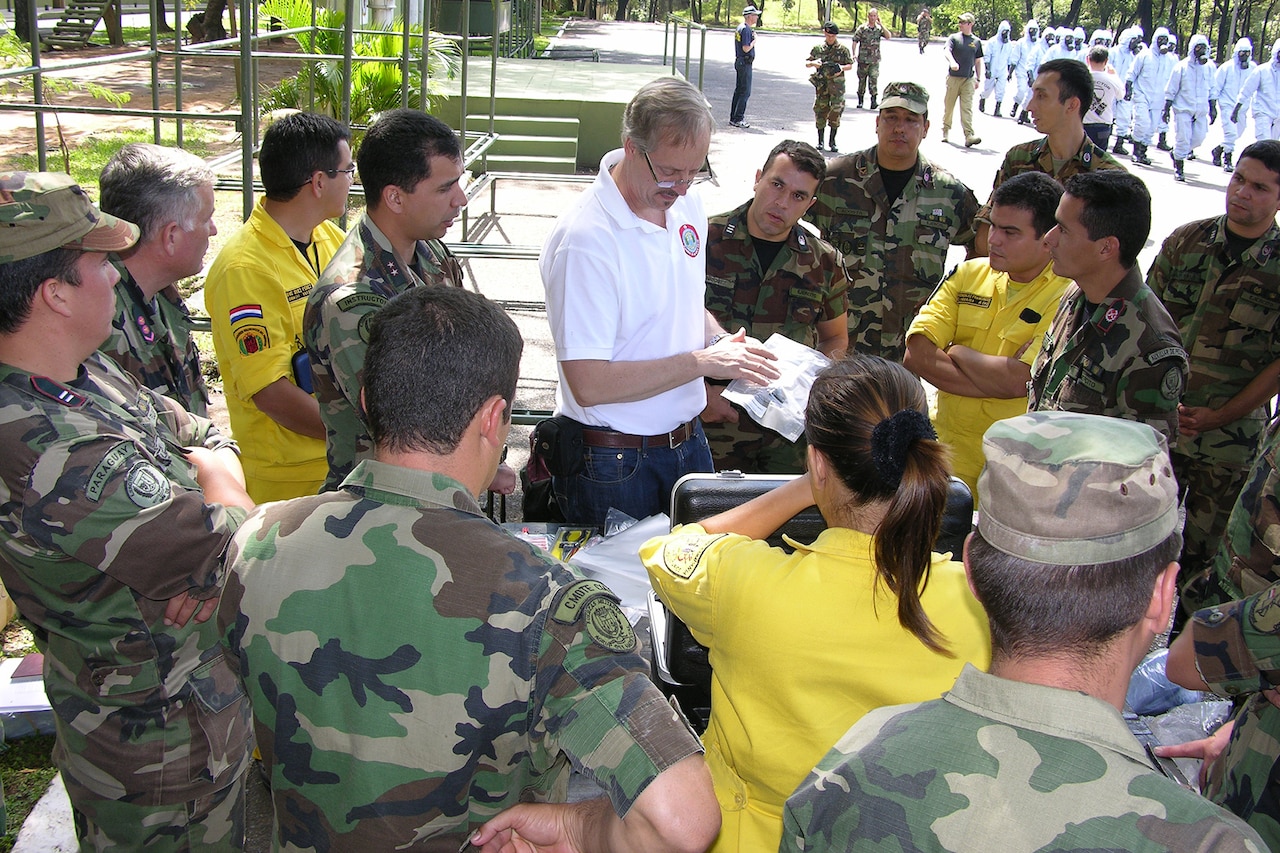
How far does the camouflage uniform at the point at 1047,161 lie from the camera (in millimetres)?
5117

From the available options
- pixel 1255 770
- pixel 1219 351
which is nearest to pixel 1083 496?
pixel 1255 770

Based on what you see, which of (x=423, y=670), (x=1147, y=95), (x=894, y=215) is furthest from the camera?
(x=1147, y=95)

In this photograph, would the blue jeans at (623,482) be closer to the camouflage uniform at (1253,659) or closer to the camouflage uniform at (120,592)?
the camouflage uniform at (120,592)

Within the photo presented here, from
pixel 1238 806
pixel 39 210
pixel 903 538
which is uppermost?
pixel 39 210

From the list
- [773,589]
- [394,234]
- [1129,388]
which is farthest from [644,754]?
[1129,388]

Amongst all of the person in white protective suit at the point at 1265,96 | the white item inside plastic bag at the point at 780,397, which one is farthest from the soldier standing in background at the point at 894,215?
the person in white protective suit at the point at 1265,96

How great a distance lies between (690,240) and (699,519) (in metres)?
1.12

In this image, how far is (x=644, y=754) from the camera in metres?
1.34

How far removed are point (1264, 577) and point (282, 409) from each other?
2.67m

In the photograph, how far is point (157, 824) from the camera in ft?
6.86

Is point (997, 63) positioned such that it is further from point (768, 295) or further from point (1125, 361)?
point (1125, 361)

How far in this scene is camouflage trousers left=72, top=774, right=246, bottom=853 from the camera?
2070 mm

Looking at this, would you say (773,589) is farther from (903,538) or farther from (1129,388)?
(1129,388)

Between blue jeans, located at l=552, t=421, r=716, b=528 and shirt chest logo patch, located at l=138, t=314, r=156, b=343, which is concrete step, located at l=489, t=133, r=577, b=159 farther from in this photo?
shirt chest logo patch, located at l=138, t=314, r=156, b=343
